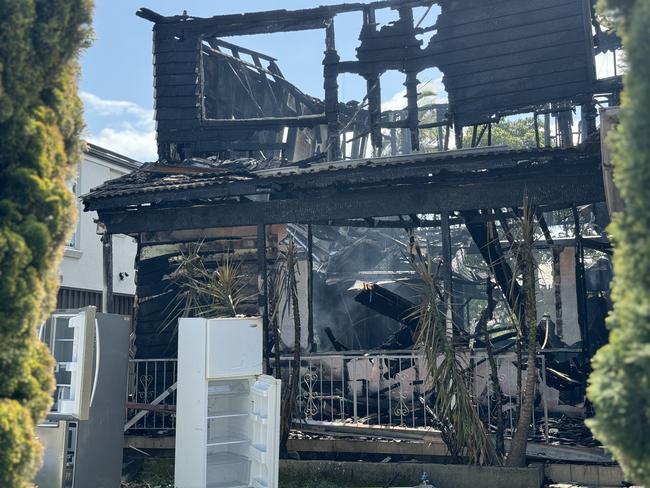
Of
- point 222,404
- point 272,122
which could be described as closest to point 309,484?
point 222,404

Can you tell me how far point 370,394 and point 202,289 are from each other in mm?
3298

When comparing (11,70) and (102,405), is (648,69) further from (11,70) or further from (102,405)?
(102,405)

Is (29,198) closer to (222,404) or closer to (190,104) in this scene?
(222,404)

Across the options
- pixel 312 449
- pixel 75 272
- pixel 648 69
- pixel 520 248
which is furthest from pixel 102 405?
pixel 75 272

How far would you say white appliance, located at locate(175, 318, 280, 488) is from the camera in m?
7.46

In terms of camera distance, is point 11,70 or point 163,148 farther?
point 163,148

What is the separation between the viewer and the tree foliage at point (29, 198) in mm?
4785

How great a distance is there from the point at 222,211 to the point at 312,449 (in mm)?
3431

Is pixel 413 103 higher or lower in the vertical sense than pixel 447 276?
higher

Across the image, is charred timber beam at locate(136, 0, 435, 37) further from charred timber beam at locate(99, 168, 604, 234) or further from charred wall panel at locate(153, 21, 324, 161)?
charred timber beam at locate(99, 168, 604, 234)

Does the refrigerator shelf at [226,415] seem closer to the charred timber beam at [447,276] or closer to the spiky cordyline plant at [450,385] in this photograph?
the spiky cordyline plant at [450,385]

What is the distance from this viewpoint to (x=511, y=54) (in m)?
13.0

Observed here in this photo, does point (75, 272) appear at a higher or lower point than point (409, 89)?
lower

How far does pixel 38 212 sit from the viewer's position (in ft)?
16.7
